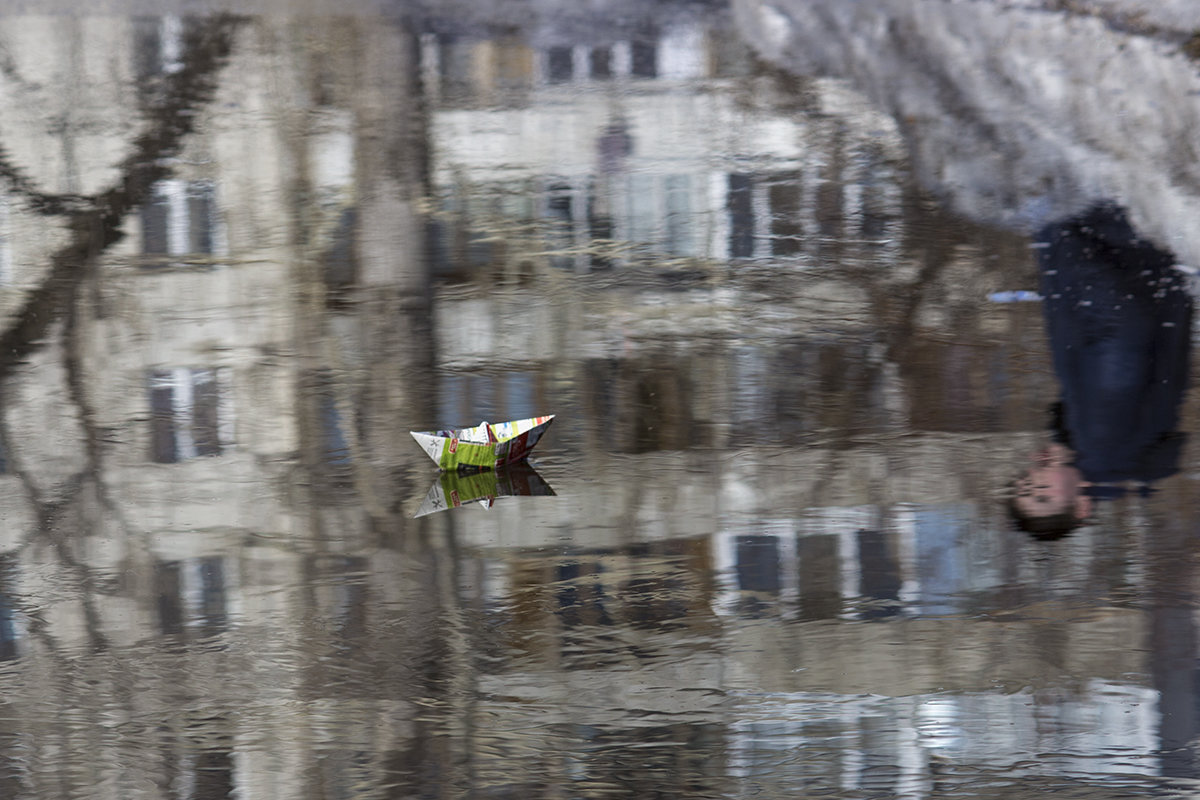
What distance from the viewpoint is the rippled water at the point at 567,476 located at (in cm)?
211

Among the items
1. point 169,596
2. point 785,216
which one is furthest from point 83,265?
point 785,216

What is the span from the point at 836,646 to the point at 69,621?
1554 mm

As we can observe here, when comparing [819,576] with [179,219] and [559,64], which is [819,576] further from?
[559,64]

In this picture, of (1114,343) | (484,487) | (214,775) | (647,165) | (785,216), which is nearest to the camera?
(214,775)

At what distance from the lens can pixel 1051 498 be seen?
2768mm

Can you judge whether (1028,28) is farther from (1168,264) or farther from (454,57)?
(1168,264)

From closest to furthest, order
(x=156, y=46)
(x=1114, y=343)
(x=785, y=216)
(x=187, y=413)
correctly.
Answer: (x=187, y=413), (x=1114, y=343), (x=785, y=216), (x=156, y=46)

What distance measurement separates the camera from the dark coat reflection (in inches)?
117

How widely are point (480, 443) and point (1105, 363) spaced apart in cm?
187

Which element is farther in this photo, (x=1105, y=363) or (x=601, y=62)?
(x=601, y=62)

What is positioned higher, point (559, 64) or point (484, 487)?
point (559, 64)

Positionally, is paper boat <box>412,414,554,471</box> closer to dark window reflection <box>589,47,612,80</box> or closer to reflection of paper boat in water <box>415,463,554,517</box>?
reflection of paper boat in water <box>415,463,554,517</box>

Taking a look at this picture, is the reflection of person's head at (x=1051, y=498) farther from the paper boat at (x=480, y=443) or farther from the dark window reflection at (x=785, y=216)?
the dark window reflection at (x=785, y=216)

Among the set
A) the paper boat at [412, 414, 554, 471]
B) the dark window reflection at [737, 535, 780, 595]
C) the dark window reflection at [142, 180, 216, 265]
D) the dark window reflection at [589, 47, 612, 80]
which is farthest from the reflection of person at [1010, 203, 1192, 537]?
the dark window reflection at [589, 47, 612, 80]
